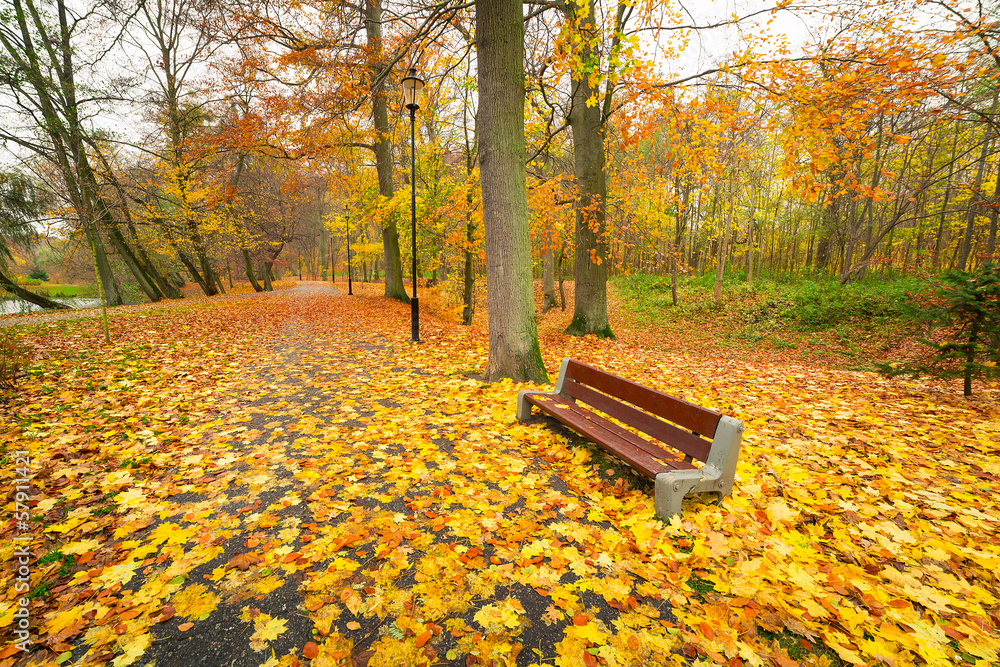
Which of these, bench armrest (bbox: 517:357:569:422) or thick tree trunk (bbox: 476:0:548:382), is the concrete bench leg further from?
thick tree trunk (bbox: 476:0:548:382)

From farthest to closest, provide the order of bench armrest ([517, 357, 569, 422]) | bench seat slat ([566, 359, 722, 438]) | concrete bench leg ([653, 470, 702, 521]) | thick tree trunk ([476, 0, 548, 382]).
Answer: thick tree trunk ([476, 0, 548, 382]) → bench armrest ([517, 357, 569, 422]) → bench seat slat ([566, 359, 722, 438]) → concrete bench leg ([653, 470, 702, 521])

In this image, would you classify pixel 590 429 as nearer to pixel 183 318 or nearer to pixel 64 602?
pixel 64 602

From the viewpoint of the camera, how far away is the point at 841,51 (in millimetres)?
7340


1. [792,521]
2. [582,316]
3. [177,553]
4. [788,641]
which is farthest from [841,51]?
[177,553]

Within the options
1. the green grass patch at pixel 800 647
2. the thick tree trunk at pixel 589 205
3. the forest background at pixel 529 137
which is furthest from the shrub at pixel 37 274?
the green grass patch at pixel 800 647

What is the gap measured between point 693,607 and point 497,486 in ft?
5.21

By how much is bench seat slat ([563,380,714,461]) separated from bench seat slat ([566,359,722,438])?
8cm

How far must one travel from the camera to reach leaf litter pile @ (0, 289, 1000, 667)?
6.07 feet

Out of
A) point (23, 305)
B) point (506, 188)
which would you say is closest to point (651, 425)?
point (506, 188)

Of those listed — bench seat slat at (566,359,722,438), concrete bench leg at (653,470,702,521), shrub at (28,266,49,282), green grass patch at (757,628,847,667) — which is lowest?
green grass patch at (757,628,847,667)

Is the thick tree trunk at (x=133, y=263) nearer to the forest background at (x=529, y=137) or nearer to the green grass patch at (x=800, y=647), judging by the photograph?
the forest background at (x=529, y=137)

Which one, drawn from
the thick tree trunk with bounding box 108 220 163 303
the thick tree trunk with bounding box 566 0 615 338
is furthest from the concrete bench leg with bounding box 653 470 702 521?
the thick tree trunk with bounding box 108 220 163 303

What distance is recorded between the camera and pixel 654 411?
311 centimetres

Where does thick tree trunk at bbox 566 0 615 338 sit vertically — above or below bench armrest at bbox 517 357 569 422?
above
